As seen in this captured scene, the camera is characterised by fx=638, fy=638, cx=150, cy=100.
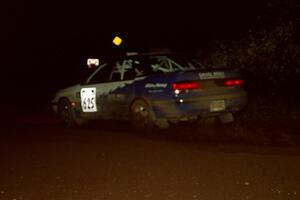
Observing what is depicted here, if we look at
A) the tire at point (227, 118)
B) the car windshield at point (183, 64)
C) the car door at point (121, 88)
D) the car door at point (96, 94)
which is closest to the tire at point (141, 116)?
the car door at point (121, 88)

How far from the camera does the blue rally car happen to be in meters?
11.3

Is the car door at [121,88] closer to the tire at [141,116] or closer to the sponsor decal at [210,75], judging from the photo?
the tire at [141,116]

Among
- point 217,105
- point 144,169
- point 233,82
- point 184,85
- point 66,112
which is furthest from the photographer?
point 66,112

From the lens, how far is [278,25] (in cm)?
1564

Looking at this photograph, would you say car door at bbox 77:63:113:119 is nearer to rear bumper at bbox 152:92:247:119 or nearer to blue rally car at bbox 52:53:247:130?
blue rally car at bbox 52:53:247:130

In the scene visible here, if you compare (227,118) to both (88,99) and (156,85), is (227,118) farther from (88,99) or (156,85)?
(88,99)

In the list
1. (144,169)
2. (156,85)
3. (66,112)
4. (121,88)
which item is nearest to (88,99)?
(66,112)

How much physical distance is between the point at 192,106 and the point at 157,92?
0.73 metres

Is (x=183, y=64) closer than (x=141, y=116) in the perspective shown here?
No

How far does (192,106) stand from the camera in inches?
447

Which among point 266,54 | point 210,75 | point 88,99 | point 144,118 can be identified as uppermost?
point 266,54

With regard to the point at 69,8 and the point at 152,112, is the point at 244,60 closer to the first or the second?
the point at 152,112

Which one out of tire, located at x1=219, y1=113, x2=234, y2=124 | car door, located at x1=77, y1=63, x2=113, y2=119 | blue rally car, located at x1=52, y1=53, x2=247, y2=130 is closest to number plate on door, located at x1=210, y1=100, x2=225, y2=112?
blue rally car, located at x1=52, y1=53, x2=247, y2=130

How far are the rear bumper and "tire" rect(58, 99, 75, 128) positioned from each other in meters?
2.79
